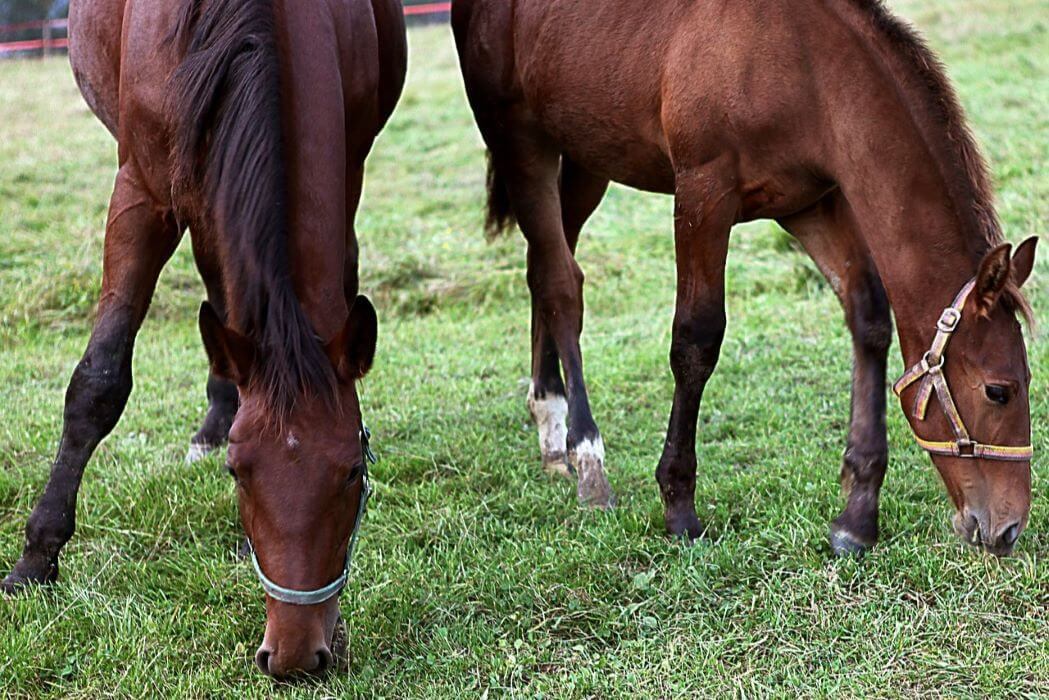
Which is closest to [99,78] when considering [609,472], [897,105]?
[609,472]

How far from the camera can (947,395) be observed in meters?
3.36

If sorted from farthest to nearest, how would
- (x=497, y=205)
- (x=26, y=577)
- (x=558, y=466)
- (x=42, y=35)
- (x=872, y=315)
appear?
(x=42, y=35) < (x=497, y=205) < (x=558, y=466) < (x=872, y=315) < (x=26, y=577)

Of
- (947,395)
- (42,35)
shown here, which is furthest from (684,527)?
(42,35)

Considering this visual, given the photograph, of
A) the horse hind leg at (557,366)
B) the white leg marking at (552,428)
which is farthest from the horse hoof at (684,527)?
the white leg marking at (552,428)

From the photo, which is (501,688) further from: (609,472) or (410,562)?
(609,472)

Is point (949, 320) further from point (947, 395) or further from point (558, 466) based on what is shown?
point (558, 466)

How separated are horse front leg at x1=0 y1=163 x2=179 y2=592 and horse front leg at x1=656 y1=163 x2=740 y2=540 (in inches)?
67.5

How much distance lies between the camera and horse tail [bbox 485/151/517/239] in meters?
5.39

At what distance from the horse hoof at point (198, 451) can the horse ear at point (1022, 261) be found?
128 inches

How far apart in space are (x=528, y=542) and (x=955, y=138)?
1923 mm

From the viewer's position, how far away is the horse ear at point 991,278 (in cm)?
314

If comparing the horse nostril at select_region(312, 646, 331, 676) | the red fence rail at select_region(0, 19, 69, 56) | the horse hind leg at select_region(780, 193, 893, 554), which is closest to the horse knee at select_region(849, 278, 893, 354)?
the horse hind leg at select_region(780, 193, 893, 554)

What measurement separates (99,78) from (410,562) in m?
2.18

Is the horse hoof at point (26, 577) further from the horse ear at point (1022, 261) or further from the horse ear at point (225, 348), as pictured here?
the horse ear at point (1022, 261)
